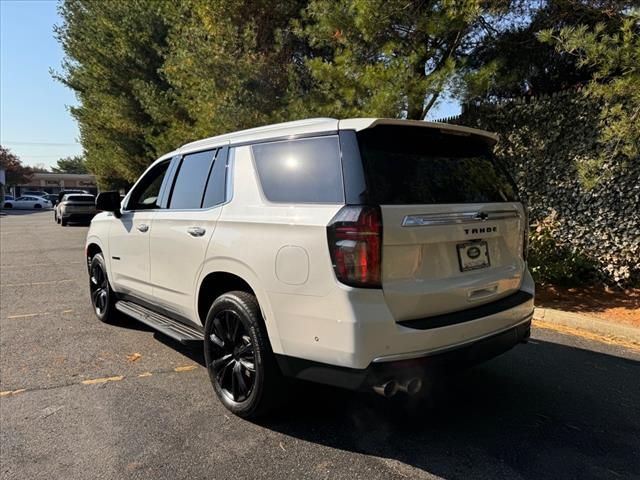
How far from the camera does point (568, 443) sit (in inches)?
124

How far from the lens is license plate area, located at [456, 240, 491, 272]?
3.11 m

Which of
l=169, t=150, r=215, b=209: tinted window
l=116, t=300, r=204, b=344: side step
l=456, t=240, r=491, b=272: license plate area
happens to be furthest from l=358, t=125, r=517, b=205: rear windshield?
l=116, t=300, r=204, b=344: side step

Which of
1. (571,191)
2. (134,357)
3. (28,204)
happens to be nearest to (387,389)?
(134,357)

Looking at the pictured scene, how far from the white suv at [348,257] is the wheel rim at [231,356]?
0.01 meters

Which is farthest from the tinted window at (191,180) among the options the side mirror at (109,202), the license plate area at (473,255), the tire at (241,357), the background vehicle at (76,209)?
the background vehicle at (76,209)

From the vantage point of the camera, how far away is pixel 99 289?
6125mm

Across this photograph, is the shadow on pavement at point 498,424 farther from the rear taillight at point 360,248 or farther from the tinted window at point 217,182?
the tinted window at point 217,182

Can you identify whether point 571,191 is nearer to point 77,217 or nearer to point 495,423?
point 495,423

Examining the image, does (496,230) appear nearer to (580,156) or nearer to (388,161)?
(388,161)

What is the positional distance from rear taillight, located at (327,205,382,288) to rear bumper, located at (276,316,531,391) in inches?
18.2

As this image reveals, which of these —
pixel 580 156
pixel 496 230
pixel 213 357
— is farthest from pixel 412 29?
pixel 213 357

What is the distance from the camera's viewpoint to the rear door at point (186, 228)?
3863 mm

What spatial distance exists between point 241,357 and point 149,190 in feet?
7.83

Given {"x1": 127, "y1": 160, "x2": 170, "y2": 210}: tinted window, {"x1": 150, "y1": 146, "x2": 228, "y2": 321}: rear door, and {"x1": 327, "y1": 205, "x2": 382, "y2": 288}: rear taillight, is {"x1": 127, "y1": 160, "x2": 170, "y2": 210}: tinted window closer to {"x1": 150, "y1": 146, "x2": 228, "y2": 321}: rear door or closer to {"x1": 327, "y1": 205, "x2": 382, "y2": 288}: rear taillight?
{"x1": 150, "y1": 146, "x2": 228, "y2": 321}: rear door
